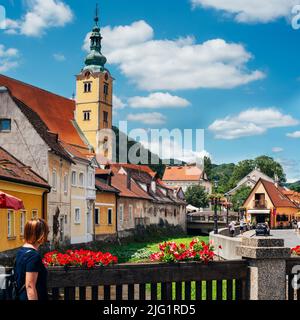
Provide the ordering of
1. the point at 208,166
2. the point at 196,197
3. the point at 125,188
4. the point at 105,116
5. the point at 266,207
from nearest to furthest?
the point at 125,188 < the point at 266,207 < the point at 105,116 < the point at 196,197 < the point at 208,166

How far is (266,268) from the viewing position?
8109mm

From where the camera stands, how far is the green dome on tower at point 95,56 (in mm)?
91812

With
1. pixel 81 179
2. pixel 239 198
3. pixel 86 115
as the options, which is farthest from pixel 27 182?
pixel 239 198

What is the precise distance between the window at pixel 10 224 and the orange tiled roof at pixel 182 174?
4278 inches

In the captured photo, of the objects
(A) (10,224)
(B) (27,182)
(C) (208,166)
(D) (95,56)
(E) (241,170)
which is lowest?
(A) (10,224)

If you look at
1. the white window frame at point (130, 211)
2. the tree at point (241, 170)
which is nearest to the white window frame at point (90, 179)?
the white window frame at point (130, 211)

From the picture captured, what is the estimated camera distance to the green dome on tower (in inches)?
3615

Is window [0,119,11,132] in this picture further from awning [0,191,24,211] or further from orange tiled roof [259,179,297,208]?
orange tiled roof [259,179,297,208]

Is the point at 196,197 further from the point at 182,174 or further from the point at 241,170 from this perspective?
the point at 241,170

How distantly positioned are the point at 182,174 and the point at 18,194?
110m

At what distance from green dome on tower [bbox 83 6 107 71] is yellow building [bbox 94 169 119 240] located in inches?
1887
